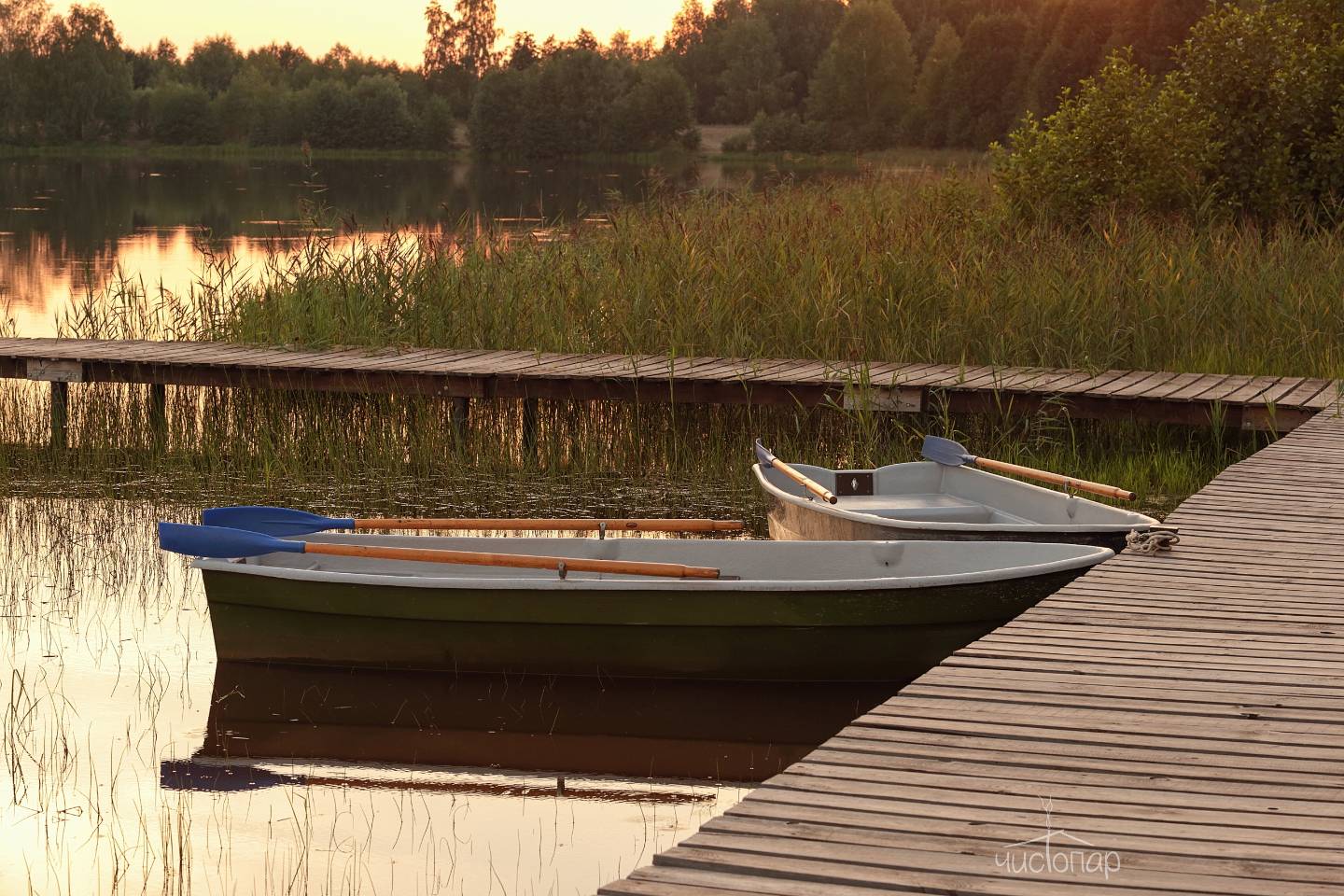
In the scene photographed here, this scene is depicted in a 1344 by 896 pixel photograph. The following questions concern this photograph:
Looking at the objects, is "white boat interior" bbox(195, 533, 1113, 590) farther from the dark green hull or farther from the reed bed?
the reed bed

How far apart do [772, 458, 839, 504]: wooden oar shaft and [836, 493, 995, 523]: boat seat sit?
0.34 feet

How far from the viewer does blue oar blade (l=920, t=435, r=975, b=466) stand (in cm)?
731

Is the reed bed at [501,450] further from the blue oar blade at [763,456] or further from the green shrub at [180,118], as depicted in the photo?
the green shrub at [180,118]

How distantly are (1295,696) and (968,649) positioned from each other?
2.80 ft

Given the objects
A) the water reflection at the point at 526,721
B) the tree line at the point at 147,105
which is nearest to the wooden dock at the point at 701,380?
the water reflection at the point at 526,721

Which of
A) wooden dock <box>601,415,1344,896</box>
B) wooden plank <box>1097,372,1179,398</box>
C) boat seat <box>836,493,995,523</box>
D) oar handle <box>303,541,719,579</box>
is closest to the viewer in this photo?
wooden dock <box>601,415,1344,896</box>

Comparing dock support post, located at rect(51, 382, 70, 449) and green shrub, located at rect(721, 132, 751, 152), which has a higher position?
green shrub, located at rect(721, 132, 751, 152)

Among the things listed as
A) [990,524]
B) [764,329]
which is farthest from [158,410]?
[990,524]

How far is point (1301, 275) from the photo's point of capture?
33.6 feet

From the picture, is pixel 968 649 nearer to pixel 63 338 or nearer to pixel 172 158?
pixel 63 338

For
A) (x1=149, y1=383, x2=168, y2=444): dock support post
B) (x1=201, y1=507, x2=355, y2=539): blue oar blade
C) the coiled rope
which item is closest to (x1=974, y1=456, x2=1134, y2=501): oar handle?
the coiled rope

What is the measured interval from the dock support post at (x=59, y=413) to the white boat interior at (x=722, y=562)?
4560 millimetres

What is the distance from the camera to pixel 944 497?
7340 millimetres

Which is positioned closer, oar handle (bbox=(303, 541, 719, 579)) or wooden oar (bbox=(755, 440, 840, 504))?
oar handle (bbox=(303, 541, 719, 579))
